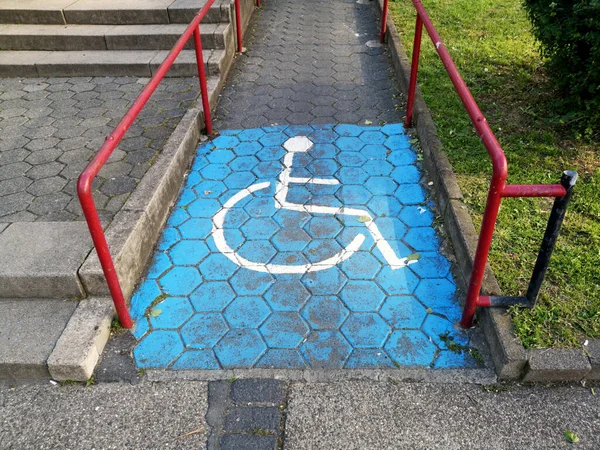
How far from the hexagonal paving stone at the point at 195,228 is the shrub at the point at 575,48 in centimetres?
326

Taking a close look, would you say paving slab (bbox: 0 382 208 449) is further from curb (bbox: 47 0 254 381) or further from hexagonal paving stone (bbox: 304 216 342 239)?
hexagonal paving stone (bbox: 304 216 342 239)

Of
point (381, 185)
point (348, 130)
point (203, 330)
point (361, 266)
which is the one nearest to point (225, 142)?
point (348, 130)

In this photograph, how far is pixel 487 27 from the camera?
7004 mm

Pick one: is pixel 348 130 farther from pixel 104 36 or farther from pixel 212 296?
pixel 104 36

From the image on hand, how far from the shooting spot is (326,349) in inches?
119

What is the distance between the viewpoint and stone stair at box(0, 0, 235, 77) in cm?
610

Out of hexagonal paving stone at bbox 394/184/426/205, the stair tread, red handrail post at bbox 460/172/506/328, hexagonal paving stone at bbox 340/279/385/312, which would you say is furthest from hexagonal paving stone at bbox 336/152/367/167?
the stair tread

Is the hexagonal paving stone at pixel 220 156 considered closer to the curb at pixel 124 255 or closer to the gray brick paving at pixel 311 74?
the curb at pixel 124 255

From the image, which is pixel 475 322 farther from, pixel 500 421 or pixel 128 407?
pixel 128 407

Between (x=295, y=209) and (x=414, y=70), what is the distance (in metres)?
1.88

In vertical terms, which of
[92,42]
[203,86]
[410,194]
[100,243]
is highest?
[100,243]

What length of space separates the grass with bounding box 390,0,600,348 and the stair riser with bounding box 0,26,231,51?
9.75ft

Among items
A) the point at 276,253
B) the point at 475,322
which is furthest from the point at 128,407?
the point at 475,322

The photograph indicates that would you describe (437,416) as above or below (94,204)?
below
